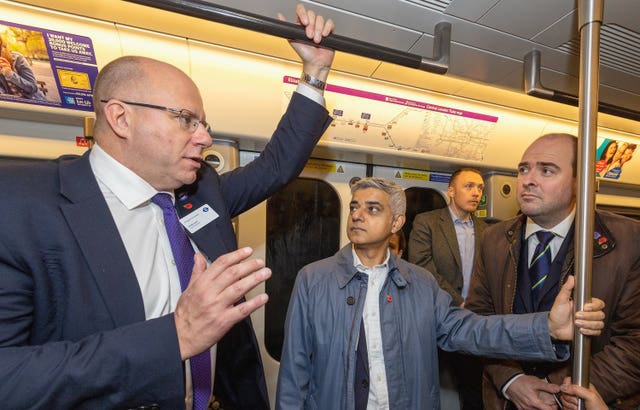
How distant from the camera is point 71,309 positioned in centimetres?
103

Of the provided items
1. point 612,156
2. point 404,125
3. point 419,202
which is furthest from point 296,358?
point 612,156

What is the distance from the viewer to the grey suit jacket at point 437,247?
337 cm

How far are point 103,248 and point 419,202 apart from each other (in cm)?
307

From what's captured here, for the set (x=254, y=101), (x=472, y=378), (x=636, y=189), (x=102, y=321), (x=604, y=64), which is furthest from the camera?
(x=636, y=189)

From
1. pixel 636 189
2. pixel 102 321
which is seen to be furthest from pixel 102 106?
pixel 636 189

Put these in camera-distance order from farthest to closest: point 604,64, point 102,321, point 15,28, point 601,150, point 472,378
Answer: point 601,150 < point 472,378 < point 604,64 < point 15,28 < point 102,321

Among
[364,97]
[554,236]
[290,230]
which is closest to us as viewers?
[554,236]

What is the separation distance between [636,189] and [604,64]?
350 cm

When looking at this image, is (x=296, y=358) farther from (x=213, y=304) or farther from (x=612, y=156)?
(x=612, y=156)

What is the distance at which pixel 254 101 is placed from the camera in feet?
8.21

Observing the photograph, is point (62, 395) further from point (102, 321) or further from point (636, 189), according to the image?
point (636, 189)

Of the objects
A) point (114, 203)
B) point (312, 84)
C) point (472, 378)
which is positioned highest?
point (312, 84)

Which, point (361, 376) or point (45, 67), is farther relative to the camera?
point (45, 67)

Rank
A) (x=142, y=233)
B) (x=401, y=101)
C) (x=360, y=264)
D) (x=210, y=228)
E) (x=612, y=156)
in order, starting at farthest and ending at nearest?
(x=612, y=156), (x=401, y=101), (x=360, y=264), (x=210, y=228), (x=142, y=233)
